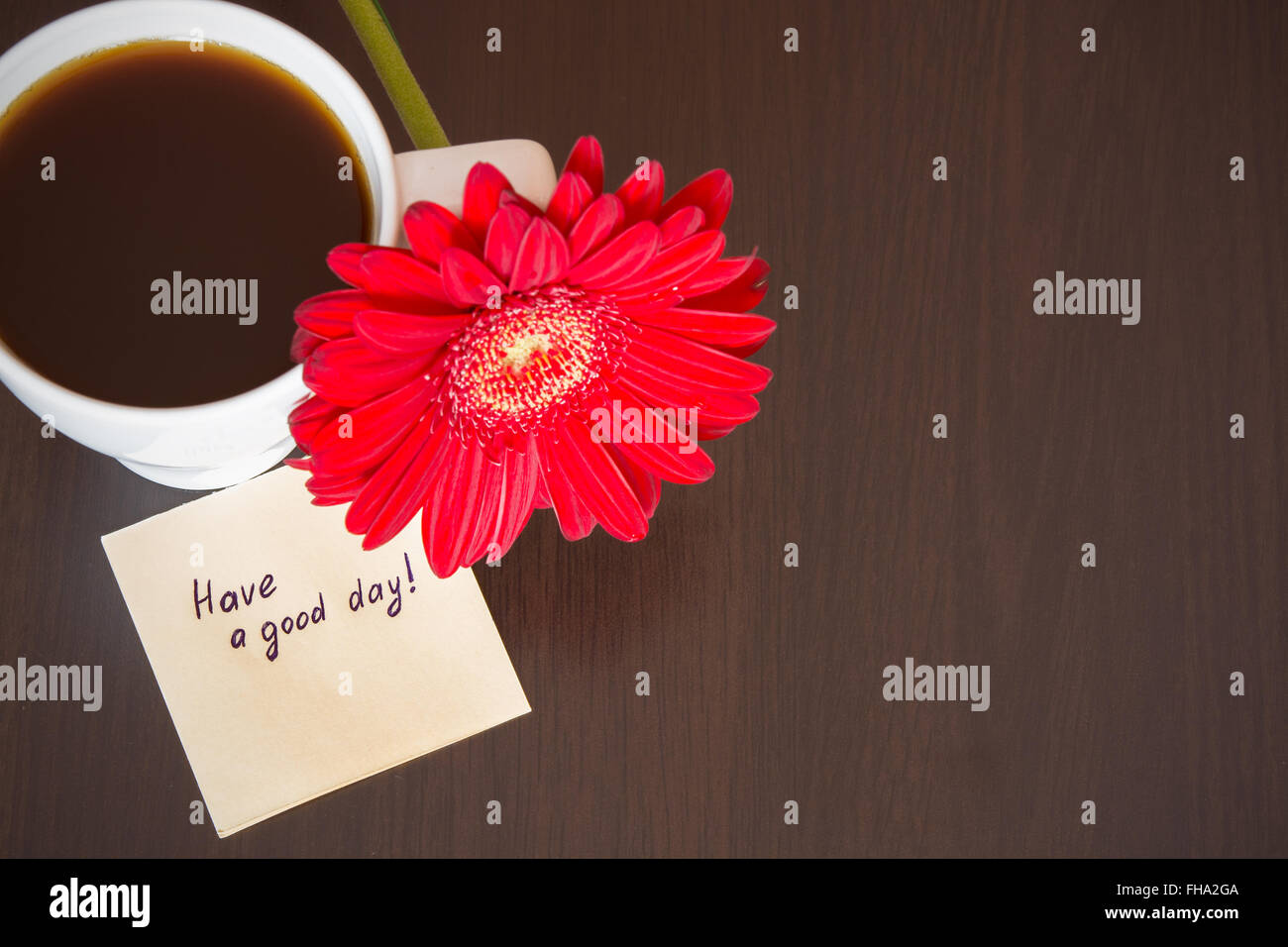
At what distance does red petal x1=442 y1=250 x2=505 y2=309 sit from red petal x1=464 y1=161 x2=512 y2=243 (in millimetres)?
12

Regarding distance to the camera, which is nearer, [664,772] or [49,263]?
[49,263]

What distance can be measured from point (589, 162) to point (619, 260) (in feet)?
0.10

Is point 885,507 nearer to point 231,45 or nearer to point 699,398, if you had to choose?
point 699,398

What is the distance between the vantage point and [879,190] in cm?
52

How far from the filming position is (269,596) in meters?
0.48

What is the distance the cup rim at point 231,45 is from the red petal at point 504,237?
0.04 meters

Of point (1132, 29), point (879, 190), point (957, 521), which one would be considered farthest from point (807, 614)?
point (1132, 29)

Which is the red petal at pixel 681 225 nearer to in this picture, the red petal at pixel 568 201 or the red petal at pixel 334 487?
the red petal at pixel 568 201

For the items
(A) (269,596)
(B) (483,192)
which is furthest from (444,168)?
(A) (269,596)

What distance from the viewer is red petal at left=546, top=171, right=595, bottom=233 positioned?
31 cm

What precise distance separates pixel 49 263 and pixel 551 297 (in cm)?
17

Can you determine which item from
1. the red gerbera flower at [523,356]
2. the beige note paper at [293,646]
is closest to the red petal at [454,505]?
the red gerbera flower at [523,356]
